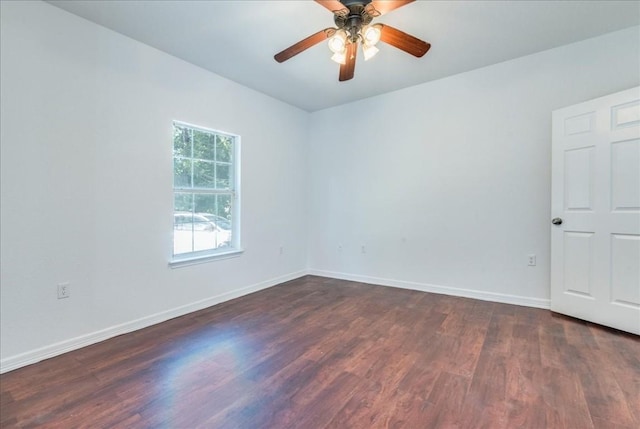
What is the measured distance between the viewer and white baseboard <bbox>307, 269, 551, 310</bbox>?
3.24 metres

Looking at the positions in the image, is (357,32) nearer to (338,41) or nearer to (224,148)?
(338,41)

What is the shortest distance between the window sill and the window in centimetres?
1

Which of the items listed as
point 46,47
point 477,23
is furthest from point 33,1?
point 477,23

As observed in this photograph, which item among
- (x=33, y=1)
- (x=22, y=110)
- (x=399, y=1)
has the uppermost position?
(x=33, y=1)

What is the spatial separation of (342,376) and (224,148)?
2.85 metres

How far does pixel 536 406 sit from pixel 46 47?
13.2 ft

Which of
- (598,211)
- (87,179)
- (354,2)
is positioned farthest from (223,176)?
(598,211)

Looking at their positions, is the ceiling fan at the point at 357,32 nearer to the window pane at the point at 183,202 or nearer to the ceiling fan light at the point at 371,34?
the ceiling fan light at the point at 371,34

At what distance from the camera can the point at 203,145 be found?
344 centimetres

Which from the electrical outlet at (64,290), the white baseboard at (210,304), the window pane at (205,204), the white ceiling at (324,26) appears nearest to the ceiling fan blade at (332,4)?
the white ceiling at (324,26)

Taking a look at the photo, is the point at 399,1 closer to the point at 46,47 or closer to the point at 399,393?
the point at 399,393

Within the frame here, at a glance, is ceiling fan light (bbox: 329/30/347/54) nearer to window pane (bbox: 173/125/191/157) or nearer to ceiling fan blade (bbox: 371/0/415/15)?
ceiling fan blade (bbox: 371/0/415/15)

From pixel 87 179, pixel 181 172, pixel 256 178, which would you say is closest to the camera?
pixel 87 179

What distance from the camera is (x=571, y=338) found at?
8.18 feet
